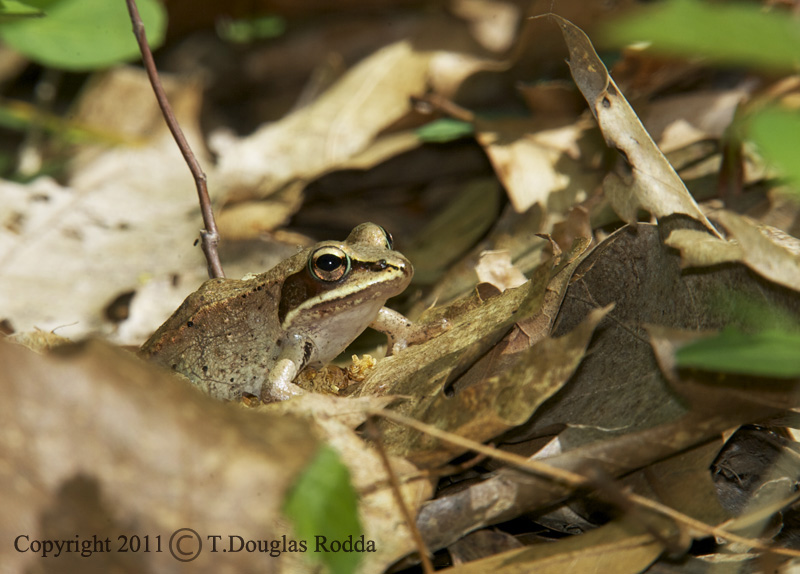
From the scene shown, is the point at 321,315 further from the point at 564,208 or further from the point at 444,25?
the point at 444,25

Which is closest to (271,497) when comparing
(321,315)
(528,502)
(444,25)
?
(528,502)

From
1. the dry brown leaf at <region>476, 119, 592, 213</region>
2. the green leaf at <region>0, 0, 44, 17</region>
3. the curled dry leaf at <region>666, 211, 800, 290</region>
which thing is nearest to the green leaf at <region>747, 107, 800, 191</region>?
the curled dry leaf at <region>666, 211, 800, 290</region>

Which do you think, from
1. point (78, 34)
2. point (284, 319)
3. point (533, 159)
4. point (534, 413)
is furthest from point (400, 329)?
point (78, 34)

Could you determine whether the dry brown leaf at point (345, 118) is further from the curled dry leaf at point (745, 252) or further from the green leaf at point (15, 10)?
the curled dry leaf at point (745, 252)

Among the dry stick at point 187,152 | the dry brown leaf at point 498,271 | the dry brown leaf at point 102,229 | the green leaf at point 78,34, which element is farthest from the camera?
the dry brown leaf at point 102,229

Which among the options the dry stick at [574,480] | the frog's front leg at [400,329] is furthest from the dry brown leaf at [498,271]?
the dry stick at [574,480]

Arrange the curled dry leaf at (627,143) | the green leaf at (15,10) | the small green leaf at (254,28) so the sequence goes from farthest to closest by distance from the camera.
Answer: the small green leaf at (254,28) < the green leaf at (15,10) < the curled dry leaf at (627,143)
